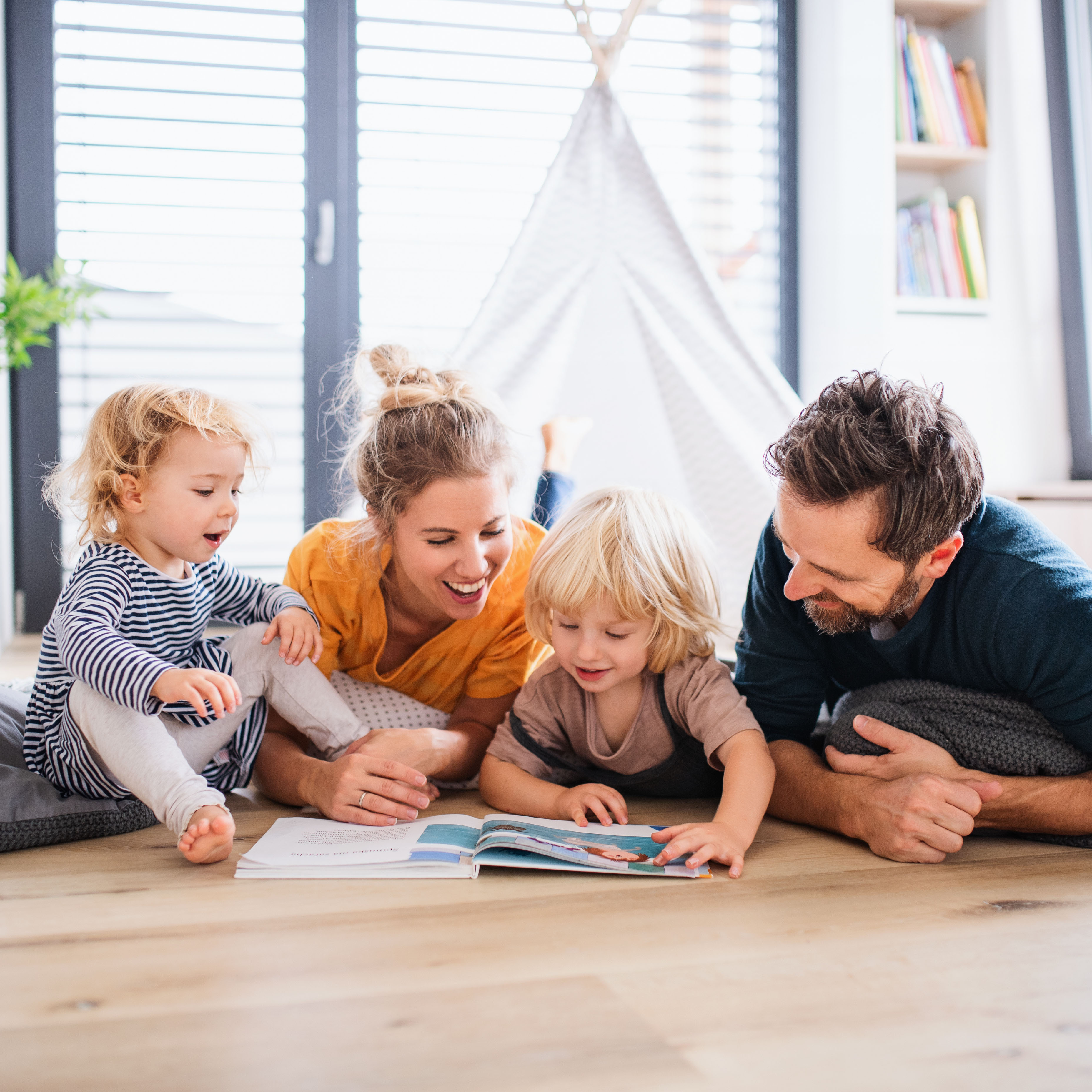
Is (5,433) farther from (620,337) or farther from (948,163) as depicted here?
(948,163)

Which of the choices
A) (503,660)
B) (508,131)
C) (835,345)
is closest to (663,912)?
(503,660)

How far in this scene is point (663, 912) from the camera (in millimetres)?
892

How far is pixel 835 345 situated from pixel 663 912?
197 centimetres

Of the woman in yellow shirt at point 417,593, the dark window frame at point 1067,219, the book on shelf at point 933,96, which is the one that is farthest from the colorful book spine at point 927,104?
the woman in yellow shirt at point 417,593

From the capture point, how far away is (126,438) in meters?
1.16

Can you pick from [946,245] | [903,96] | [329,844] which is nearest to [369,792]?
[329,844]

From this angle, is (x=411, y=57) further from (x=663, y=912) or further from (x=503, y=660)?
(x=663, y=912)

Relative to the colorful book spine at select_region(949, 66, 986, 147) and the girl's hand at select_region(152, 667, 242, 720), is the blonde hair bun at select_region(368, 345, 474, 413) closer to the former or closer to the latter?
the girl's hand at select_region(152, 667, 242, 720)

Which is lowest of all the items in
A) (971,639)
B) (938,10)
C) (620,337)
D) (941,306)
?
(971,639)

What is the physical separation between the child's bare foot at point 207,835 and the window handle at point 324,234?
175cm

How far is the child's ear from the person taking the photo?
115cm

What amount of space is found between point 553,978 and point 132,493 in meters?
0.73

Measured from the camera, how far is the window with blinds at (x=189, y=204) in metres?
2.37

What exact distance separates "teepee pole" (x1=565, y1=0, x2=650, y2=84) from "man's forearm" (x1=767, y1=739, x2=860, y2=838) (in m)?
1.47
